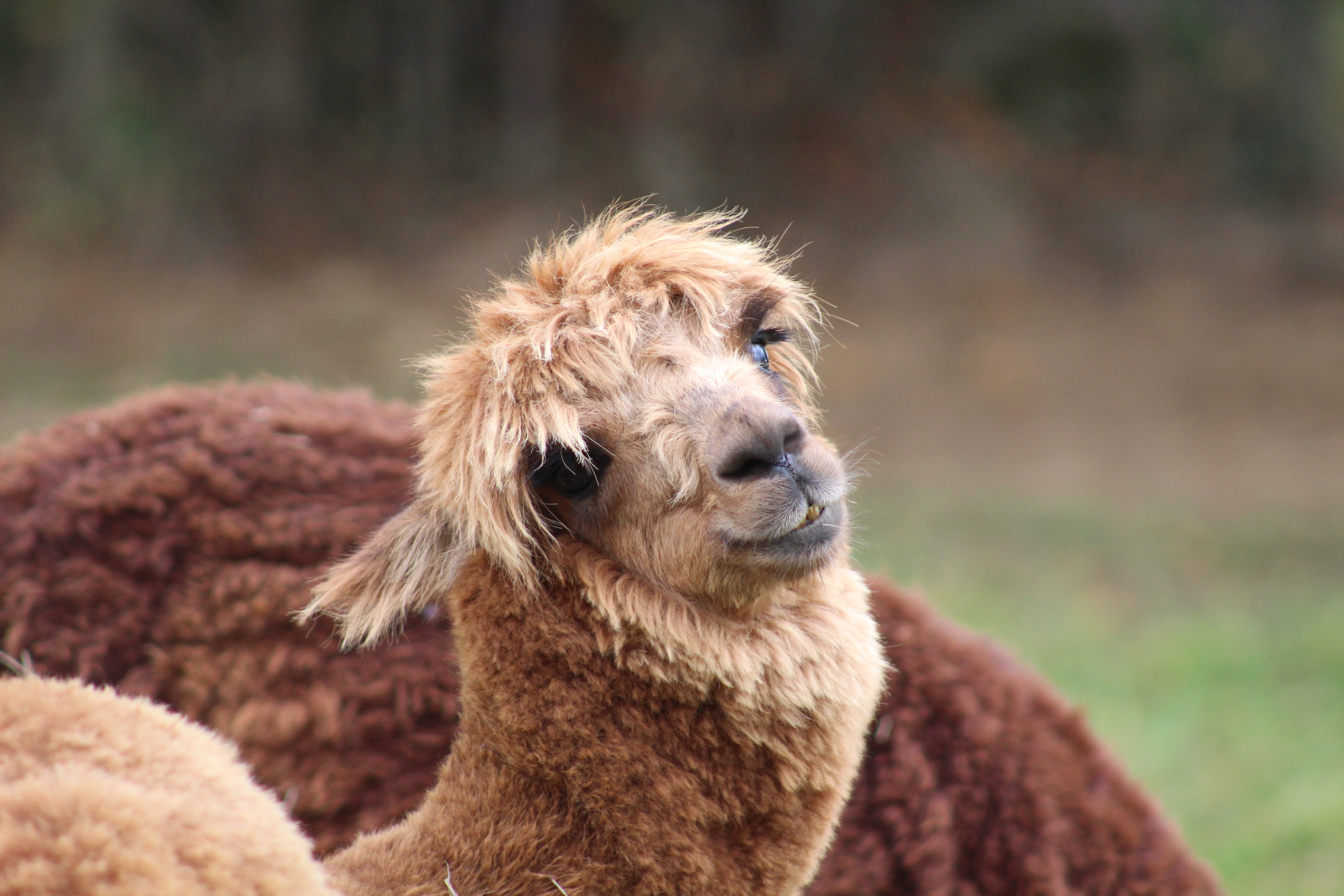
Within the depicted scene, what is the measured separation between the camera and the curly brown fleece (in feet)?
9.10

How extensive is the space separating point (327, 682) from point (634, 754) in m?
1.14

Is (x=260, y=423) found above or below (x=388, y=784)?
above

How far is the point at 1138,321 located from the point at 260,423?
1201 centimetres

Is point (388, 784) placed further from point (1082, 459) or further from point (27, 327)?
point (27, 327)

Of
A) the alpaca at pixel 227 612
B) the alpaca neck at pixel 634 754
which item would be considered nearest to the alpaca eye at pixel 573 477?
the alpaca neck at pixel 634 754

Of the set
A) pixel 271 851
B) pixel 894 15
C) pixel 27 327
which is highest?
pixel 894 15

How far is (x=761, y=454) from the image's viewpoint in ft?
6.76

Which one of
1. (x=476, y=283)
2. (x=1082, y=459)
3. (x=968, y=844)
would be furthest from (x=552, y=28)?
(x=968, y=844)

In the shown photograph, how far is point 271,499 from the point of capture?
118 inches

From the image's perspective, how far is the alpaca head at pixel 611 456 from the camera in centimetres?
207

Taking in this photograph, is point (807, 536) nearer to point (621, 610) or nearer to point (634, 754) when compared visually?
point (621, 610)

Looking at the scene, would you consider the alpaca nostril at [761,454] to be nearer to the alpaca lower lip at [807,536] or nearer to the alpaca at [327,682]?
the alpaca lower lip at [807,536]

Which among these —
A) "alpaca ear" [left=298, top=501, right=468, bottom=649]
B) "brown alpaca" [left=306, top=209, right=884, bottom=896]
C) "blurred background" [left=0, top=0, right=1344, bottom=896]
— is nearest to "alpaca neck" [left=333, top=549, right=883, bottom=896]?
"brown alpaca" [left=306, top=209, right=884, bottom=896]

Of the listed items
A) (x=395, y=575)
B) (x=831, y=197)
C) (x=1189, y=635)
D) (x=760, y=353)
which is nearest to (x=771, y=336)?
(x=760, y=353)
